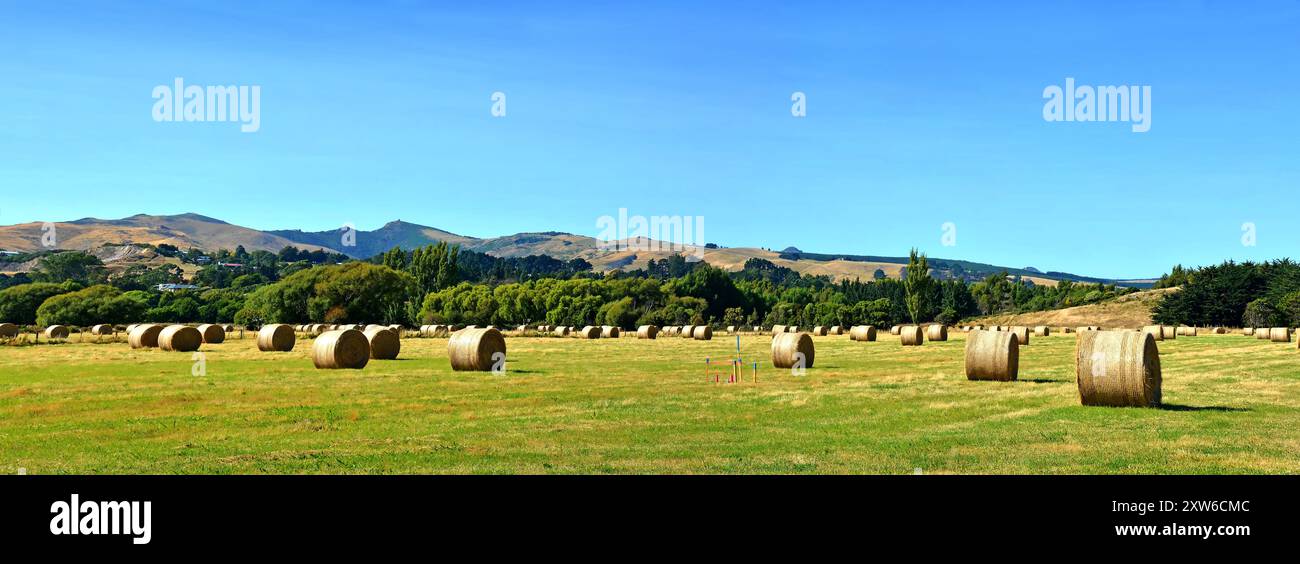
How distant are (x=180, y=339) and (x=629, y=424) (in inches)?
1635

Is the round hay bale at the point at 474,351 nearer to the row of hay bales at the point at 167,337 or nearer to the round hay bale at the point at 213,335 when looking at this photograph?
the row of hay bales at the point at 167,337

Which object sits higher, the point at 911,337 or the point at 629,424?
the point at 911,337

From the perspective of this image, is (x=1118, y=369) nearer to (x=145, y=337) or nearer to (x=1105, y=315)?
(x=145, y=337)

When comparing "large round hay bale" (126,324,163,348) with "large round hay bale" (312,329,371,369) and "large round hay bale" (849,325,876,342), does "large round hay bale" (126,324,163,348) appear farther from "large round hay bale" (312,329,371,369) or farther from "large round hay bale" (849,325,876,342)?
"large round hay bale" (849,325,876,342)

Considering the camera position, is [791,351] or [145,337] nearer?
[791,351]

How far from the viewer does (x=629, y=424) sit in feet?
60.7

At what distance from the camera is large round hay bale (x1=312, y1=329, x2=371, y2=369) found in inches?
1409

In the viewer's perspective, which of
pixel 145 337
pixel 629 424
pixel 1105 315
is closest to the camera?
pixel 629 424

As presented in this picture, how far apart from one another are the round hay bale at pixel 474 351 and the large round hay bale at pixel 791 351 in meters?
9.73

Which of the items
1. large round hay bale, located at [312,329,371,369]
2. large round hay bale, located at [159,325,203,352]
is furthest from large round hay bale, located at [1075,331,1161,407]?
large round hay bale, located at [159,325,203,352]

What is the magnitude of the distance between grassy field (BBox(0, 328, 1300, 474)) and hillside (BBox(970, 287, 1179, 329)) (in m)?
105

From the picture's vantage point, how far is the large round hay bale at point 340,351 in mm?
35781

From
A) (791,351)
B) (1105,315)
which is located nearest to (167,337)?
(791,351)
